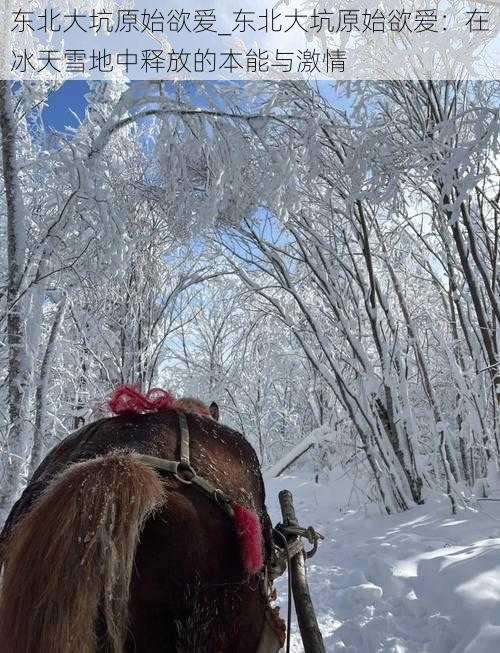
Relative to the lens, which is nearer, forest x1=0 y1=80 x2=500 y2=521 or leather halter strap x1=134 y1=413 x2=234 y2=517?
leather halter strap x1=134 y1=413 x2=234 y2=517

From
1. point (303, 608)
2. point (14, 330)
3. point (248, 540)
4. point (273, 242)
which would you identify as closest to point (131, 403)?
point (248, 540)

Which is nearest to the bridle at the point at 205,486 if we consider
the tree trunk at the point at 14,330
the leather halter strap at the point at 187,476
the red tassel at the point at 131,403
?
the leather halter strap at the point at 187,476

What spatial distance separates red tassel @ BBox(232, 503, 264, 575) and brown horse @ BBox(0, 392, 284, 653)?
0.7 inches

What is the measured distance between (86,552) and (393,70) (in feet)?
15.2

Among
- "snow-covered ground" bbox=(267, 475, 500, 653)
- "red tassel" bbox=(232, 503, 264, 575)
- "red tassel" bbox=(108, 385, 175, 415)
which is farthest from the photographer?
"snow-covered ground" bbox=(267, 475, 500, 653)

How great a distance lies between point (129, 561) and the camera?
0.90 metres

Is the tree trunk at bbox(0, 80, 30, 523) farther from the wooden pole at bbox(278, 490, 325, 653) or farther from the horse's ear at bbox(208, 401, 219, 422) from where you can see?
the wooden pole at bbox(278, 490, 325, 653)

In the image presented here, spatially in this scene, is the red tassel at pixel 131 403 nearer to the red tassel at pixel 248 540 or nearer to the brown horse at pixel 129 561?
the brown horse at pixel 129 561

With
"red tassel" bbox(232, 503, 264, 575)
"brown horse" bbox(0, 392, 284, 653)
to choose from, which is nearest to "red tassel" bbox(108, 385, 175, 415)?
"brown horse" bbox(0, 392, 284, 653)

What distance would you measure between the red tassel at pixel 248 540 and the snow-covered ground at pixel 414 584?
5.78 ft

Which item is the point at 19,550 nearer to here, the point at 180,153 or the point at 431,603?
the point at 431,603

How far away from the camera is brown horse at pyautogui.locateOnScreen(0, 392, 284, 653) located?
85 centimetres

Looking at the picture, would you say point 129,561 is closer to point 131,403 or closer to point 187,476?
point 187,476

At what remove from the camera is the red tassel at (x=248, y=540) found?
111cm
